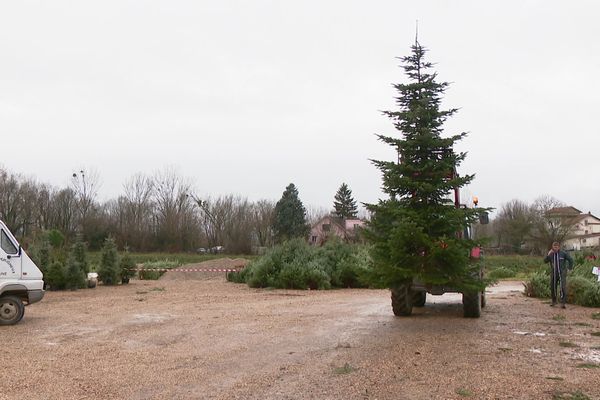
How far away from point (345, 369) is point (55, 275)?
16.8 metres

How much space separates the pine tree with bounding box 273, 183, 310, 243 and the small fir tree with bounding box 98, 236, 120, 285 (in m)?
36.7

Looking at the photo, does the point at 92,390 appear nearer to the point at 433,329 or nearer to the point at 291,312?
the point at 433,329

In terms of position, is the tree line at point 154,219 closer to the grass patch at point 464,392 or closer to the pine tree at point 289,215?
the pine tree at point 289,215

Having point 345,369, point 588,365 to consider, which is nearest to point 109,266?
point 345,369

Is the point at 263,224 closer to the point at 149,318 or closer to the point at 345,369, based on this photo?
the point at 149,318

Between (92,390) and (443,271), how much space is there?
6.34 metres

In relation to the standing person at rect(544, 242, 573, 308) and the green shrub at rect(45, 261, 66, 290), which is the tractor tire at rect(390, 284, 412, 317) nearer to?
the standing person at rect(544, 242, 573, 308)

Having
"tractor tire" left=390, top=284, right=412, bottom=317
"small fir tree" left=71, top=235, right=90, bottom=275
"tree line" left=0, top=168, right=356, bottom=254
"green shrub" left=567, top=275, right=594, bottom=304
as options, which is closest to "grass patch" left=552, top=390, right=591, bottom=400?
"tractor tire" left=390, top=284, right=412, bottom=317

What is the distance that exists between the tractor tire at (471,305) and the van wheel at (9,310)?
9.24 m

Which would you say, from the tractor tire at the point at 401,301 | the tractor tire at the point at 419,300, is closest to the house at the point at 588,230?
the tractor tire at the point at 419,300

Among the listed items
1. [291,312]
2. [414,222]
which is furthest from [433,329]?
[291,312]

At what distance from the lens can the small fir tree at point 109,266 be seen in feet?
80.6

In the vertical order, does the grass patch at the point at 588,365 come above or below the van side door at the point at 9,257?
below

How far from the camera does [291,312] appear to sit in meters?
13.9
